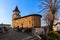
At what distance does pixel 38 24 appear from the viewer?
153ft

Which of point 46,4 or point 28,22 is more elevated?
point 46,4

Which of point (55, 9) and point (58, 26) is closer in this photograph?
point (55, 9)

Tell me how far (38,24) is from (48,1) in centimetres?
2030

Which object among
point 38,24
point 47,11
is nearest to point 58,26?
point 38,24

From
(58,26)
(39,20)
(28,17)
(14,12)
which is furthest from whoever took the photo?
(14,12)

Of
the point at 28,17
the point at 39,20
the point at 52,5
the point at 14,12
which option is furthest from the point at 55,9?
the point at 14,12

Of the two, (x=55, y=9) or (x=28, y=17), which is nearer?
(x=55, y=9)

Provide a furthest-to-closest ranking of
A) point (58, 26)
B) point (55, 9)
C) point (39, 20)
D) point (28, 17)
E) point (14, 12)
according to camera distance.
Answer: point (14, 12) < point (58, 26) < point (28, 17) < point (39, 20) < point (55, 9)

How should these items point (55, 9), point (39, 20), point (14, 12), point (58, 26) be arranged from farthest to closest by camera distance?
point (14, 12), point (58, 26), point (39, 20), point (55, 9)

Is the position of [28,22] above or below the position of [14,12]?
below

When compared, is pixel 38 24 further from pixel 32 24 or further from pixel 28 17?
pixel 28 17

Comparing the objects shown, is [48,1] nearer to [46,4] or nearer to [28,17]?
[46,4]

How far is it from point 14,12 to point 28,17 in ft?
87.3

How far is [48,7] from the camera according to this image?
27078mm
